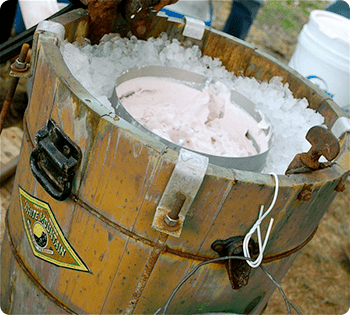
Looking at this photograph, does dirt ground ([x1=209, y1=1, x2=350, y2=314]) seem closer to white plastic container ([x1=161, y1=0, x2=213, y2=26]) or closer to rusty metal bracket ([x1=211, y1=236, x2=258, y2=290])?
rusty metal bracket ([x1=211, y1=236, x2=258, y2=290])

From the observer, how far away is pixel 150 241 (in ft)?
4.76

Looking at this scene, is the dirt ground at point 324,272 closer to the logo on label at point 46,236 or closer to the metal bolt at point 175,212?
the logo on label at point 46,236

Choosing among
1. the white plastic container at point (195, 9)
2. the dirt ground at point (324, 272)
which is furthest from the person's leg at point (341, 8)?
the dirt ground at point (324, 272)

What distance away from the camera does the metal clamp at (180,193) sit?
4.19 ft

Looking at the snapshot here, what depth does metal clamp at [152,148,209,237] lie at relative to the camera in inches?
50.3

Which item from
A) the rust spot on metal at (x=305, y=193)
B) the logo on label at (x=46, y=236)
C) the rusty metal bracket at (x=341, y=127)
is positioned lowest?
the logo on label at (x=46, y=236)

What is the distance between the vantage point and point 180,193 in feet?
4.25

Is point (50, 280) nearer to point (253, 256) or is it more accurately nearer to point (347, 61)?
point (253, 256)

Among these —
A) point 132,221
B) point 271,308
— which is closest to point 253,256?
point 132,221

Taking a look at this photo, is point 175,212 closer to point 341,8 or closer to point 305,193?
point 305,193

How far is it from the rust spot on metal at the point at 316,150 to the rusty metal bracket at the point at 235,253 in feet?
1.03

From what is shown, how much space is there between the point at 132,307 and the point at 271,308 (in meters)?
1.68

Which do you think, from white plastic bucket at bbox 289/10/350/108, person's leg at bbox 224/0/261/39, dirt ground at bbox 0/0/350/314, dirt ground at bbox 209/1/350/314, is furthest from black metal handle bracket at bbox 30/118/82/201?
person's leg at bbox 224/0/261/39

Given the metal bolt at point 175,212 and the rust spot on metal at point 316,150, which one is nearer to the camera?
the metal bolt at point 175,212
